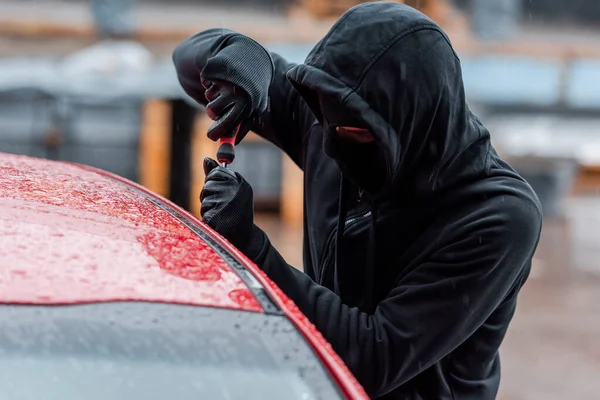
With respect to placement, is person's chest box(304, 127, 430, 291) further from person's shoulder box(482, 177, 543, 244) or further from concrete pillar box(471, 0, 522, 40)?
concrete pillar box(471, 0, 522, 40)

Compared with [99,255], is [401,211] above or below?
below

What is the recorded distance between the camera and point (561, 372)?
236 inches

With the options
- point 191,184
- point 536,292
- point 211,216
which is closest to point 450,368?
point 211,216

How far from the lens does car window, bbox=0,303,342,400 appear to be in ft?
Answer: 3.80

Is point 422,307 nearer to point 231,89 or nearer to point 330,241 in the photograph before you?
point 330,241

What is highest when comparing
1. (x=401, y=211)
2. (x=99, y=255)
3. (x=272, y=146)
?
(x=99, y=255)

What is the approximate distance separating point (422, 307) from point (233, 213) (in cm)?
43

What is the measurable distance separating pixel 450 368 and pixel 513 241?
1.20 ft

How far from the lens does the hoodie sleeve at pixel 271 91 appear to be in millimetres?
2248

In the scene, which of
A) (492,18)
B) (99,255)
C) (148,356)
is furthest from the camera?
(492,18)

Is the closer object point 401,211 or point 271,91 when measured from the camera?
point 401,211

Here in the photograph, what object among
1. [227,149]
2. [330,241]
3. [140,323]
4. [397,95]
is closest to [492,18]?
[330,241]

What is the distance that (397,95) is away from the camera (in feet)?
5.57

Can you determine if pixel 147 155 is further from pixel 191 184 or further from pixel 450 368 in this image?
pixel 450 368
